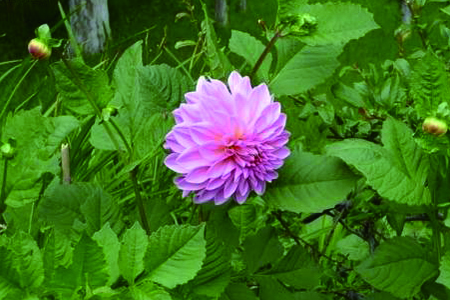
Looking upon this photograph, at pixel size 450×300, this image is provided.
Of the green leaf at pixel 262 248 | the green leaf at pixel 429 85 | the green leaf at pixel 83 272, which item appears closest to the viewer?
the green leaf at pixel 83 272

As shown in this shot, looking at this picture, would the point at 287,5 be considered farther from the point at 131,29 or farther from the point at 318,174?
the point at 131,29

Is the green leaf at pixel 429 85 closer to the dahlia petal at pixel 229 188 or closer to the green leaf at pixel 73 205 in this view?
the dahlia petal at pixel 229 188

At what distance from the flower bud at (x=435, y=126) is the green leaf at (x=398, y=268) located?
12 cm

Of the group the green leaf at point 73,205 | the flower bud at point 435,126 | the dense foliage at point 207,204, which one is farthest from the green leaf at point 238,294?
the flower bud at point 435,126

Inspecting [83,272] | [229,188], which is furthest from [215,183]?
[83,272]

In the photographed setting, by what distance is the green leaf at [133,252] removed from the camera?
50 cm

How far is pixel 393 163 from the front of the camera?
1.88 feet

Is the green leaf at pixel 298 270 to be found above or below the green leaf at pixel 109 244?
below

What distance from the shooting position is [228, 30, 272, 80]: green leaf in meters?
0.73

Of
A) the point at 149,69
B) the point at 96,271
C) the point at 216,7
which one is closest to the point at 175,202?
the point at 149,69

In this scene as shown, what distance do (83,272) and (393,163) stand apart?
25 centimetres

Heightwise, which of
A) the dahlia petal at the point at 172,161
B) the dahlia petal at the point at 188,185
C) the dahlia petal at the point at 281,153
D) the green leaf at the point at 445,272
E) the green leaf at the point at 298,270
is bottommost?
the green leaf at the point at 298,270

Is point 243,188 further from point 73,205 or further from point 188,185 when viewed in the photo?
point 73,205

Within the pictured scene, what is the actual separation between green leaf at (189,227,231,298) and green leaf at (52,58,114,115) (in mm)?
142
